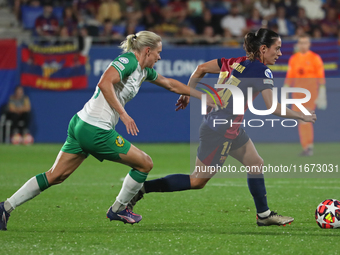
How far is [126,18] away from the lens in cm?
1797

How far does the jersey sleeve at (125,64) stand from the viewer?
4.89m

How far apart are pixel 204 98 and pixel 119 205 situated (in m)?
1.29

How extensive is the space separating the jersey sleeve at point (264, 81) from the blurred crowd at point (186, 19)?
1151cm

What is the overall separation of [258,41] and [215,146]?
1065 mm

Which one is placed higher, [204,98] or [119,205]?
[204,98]

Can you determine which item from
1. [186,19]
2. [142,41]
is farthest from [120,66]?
[186,19]

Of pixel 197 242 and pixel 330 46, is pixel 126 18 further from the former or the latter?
pixel 197 242

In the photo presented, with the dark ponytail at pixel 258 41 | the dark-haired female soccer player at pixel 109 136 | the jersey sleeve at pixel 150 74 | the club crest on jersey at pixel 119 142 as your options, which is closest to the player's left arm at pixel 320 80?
the dark ponytail at pixel 258 41

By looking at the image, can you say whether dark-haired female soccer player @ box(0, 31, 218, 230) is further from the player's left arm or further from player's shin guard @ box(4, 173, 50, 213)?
the player's left arm

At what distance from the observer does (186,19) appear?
17984mm

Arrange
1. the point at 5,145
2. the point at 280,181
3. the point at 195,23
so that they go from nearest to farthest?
1. the point at 280,181
2. the point at 5,145
3. the point at 195,23

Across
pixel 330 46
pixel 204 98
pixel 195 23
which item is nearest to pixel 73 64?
pixel 195 23

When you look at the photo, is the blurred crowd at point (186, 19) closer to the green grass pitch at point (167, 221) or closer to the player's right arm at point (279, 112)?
the green grass pitch at point (167, 221)

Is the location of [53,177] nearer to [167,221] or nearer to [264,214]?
[167,221]
